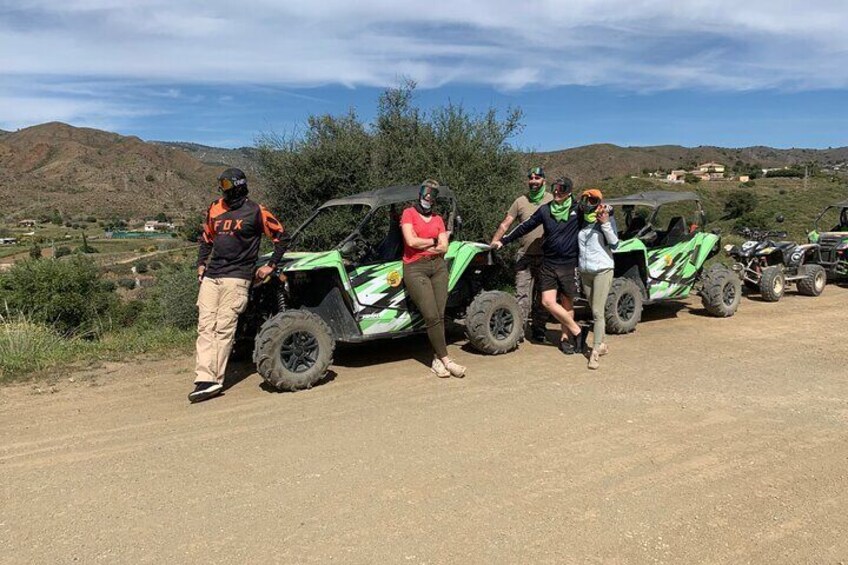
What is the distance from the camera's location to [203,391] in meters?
5.57

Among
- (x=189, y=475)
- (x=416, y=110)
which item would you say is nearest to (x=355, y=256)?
(x=189, y=475)

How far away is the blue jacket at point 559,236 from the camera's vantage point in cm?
703

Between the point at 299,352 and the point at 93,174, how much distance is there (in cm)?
11550

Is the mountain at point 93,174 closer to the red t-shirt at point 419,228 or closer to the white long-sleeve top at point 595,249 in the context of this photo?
the red t-shirt at point 419,228

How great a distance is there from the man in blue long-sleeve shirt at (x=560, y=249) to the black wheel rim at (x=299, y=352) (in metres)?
2.75

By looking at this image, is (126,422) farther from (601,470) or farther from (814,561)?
(814,561)

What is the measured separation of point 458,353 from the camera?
7.38 m

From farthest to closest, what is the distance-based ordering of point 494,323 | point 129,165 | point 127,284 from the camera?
1. point 129,165
2. point 127,284
3. point 494,323

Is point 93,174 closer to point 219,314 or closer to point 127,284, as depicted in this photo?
point 127,284

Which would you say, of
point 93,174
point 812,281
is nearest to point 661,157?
point 93,174

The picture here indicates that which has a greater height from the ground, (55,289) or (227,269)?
(227,269)

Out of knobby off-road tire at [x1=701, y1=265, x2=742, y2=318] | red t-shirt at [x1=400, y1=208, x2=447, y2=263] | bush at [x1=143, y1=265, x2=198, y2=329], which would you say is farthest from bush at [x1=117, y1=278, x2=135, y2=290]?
red t-shirt at [x1=400, y1=208, x2=447, y2=263]

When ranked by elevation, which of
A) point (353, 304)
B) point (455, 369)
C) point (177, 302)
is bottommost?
point (177, 302)

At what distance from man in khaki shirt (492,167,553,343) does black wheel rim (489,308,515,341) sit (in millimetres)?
639
